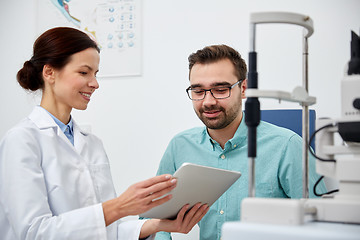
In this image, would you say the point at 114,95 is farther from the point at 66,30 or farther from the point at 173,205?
the point at 173,205

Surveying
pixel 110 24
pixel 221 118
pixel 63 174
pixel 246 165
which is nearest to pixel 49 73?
pixel 63 174

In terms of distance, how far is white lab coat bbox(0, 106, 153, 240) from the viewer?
3.72ft

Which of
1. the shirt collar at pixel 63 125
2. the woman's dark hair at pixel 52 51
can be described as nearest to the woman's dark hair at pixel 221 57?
the woman's dark hair at pixel 52 51

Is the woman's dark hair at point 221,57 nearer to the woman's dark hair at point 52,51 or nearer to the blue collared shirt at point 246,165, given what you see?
the blue collared shirt at point 246,165

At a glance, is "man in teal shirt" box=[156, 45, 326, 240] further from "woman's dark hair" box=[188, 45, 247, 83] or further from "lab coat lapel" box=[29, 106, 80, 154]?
"lab coat lapel" box=[29, 106, 80, 154]

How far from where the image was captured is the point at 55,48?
1.37 m

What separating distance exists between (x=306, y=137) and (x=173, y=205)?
1.40ft

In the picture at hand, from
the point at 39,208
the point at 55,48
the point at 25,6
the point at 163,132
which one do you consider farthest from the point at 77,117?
the point at 39,208

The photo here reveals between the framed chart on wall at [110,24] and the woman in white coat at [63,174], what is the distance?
3.27ft

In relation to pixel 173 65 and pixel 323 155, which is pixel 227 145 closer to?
pixel 323 155

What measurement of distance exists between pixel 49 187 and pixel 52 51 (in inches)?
18.2

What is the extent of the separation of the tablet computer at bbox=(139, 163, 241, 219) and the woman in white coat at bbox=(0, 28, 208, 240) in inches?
Result: 1.1

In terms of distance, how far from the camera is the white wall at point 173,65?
80.6 inches

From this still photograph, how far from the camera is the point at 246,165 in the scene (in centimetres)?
157
